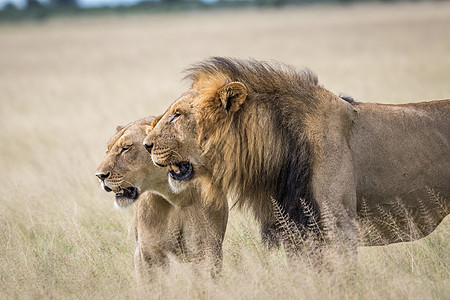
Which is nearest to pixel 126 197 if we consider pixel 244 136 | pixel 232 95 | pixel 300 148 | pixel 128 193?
pixel 128 193

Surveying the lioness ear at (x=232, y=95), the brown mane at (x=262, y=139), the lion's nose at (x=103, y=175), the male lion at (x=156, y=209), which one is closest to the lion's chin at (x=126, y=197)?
the male lion at (x=156, y=209)

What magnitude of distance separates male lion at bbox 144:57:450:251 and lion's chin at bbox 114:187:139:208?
53cm

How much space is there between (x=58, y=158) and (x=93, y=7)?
2577 inches

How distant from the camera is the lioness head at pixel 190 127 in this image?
4277 millimetres

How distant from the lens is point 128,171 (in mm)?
4828

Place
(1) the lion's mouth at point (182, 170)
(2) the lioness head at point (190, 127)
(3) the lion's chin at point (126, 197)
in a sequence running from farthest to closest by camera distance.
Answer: (3) the lion's chin at point (126, 197) → (1) the lion's mouth at point (182, 170) → (2) the lioness head at point (190, 127)

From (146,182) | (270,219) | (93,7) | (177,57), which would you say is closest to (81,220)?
(146,182)

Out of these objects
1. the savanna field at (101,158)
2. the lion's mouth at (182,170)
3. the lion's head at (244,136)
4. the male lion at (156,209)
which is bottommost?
the savanna field at (101,158)

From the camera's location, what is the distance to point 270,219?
14.6 feet

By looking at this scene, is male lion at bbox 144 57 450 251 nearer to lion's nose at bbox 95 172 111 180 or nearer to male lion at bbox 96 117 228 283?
male lion at bbox 96 117 228 283

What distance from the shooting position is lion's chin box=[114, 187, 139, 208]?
4.82 metres

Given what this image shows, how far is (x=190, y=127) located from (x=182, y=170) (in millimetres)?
306

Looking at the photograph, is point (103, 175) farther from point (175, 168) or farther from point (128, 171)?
point (175, 168)

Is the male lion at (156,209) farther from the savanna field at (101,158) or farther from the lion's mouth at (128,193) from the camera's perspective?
the savanna field at (101,158)
